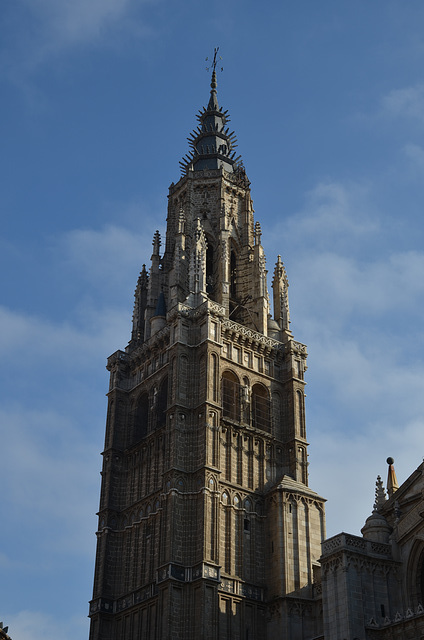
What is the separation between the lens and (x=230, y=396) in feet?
179

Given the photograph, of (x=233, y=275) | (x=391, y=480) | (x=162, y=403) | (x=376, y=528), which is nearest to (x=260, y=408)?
(x=162, y=403)

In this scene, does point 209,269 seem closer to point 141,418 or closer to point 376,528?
point 141,418

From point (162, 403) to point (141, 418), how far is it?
2.99m

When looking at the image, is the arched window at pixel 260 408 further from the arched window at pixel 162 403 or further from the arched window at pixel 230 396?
the arched window at pixel 162 403

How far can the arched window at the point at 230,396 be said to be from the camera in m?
54.0

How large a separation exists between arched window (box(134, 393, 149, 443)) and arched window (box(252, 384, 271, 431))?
7.00m

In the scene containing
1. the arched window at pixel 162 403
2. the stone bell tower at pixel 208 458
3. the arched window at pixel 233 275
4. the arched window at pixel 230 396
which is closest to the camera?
the stone bell tower at pixel 208 458

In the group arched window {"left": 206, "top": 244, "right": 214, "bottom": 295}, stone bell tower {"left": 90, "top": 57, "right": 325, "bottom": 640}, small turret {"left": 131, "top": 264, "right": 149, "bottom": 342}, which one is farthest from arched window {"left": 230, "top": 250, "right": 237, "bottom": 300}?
small turret {"left": 131, "top": 264, "right": 149, "bottom": 342}

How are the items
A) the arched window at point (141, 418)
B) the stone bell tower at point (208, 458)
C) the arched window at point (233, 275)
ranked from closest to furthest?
the stone bell tower at point (208, 458), the arched window at point (141, 418), the arched window at point (233, 275)

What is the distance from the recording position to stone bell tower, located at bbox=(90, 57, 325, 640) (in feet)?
155

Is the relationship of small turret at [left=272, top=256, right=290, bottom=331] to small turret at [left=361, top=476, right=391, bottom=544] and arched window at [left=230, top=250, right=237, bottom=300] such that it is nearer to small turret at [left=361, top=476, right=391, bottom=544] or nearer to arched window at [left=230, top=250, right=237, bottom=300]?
arched window at [left=230, top=250, right=237, bottom=300]

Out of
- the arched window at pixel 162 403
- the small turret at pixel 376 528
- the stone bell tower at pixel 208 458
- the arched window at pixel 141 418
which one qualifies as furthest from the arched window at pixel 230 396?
the small turret at pixel 376 528

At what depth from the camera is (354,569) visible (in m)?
40.4

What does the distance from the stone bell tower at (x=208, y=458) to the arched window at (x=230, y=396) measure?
0.09 m
